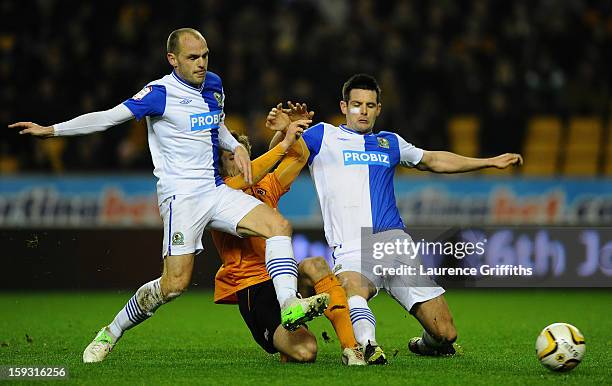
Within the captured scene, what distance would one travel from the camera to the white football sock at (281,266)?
21.5 ft

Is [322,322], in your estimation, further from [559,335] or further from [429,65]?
[429,65]

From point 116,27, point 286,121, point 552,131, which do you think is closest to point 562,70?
point 552,131

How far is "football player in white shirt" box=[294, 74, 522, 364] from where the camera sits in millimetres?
7305

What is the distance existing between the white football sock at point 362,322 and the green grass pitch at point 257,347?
0.27 meters

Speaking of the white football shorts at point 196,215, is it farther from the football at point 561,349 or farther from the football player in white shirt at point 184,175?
the football at point 561,349

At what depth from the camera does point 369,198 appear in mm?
7500

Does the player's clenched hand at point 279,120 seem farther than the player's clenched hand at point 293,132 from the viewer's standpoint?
Yes

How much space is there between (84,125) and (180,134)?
684mm

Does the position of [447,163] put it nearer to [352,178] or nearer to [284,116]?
[352,178]

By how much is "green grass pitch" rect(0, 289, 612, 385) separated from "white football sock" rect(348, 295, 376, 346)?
0.27 meters

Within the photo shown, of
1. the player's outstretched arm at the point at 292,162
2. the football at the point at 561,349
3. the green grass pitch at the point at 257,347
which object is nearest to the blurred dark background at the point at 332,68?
the green grass pitch at the point at 257,347

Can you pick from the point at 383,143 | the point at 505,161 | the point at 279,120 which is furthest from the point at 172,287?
the point at 505,161

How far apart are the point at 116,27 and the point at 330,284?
10694 mm

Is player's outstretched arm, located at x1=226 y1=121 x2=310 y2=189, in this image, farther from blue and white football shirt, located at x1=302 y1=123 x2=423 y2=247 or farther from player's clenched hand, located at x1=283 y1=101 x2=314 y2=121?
blue and white football shirt, located at x1=302 y1=123 x2=423 y2=247
